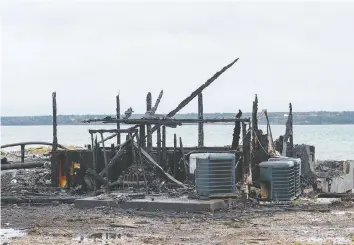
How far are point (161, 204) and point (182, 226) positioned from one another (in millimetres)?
2610

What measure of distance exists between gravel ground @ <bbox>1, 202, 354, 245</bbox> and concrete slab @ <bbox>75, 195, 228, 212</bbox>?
1.26ft

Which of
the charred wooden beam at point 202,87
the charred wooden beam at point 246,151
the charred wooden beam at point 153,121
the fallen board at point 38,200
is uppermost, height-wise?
the charred wooden beam at point 202,87

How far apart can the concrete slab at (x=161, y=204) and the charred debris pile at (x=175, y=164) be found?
0.61 m

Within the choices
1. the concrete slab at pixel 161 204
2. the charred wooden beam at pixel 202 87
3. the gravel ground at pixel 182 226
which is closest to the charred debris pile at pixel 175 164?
the charred wooden beam at pixel 202 87

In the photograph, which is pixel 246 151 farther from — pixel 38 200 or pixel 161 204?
pixel 38 200

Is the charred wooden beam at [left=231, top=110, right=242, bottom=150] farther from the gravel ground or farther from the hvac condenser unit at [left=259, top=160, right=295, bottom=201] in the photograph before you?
the gravel ground

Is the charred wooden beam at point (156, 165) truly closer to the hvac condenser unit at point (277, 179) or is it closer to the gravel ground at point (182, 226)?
the hvac condenser unit at point (277, 179)

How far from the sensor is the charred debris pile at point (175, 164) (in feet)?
66.4

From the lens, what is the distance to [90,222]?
16.9 metres

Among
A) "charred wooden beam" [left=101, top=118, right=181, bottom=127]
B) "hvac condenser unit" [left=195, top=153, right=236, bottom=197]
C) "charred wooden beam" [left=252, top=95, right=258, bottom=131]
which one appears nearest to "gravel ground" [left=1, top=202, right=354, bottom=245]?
"hvac condenser unit" [left=195, top=153, right=236, bottom=197]

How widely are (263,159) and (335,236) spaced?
776 centimetres

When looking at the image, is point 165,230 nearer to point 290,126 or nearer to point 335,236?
point 335,236

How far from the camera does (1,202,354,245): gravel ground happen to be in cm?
1445

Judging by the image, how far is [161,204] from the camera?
61.7 feet
